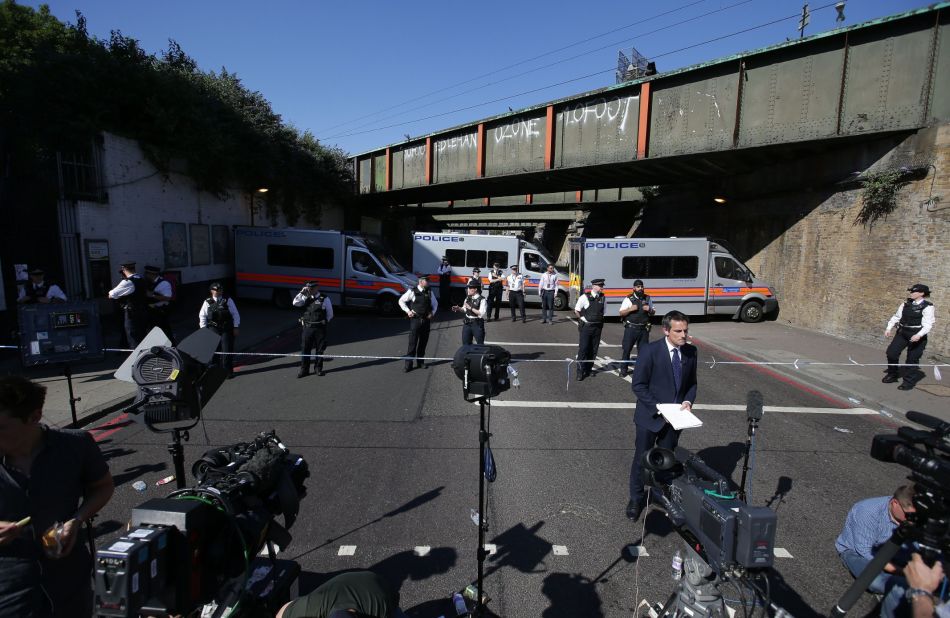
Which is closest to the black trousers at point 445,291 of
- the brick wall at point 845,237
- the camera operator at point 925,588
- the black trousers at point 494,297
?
the black trousers at point 494,297

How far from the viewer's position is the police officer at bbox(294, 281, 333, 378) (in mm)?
9555

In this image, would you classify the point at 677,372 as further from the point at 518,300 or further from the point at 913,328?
the point at 518,300

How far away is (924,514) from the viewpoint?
2.06 meters

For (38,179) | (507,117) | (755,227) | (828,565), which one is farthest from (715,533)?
(507,117)

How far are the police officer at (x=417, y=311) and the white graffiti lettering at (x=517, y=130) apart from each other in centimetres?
1116

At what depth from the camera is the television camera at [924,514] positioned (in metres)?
2.01

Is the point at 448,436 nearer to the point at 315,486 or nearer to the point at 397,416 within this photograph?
the point at 397,416

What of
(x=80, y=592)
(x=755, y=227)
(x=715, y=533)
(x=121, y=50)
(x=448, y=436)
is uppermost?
(x=121, y=50)

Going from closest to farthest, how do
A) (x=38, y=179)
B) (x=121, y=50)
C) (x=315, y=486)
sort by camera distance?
(x=315, y=486) → (x=38, y=179) → (x=121, y=50)

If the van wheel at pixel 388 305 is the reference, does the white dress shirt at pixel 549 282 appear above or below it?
above

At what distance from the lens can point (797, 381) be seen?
998cm

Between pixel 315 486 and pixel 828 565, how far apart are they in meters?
4.58

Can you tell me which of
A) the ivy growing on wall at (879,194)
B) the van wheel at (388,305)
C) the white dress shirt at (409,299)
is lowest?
the van wheel at (388,305)

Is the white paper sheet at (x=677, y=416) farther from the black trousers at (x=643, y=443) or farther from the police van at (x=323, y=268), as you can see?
the police van at (x=323, y=268)
